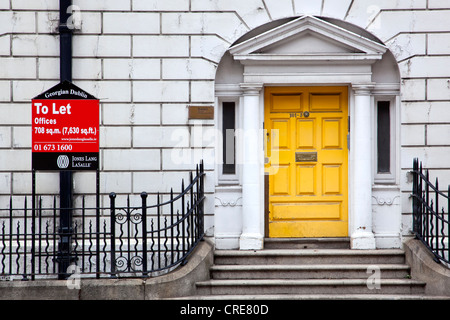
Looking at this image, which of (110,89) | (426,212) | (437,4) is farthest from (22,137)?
(437,4)

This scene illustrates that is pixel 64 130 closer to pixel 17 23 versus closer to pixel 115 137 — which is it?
pixel 115 137

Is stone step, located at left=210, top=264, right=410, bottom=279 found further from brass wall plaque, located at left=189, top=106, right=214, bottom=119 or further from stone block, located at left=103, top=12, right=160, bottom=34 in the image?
stone block, located at left=103, top=12, right=160, bottom=34

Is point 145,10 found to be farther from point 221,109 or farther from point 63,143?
point 63,143

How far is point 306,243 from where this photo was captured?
9680mm

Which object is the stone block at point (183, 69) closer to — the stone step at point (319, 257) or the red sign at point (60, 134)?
the red sign at point (60, 134)

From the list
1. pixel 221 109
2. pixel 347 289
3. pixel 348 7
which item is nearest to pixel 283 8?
pixel 348 7

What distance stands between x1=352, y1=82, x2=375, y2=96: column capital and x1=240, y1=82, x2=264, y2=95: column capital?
57.8 inches

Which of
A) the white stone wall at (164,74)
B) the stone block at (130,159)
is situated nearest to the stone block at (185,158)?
the white stone wall at (164,74)

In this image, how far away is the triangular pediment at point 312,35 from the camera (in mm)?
9461

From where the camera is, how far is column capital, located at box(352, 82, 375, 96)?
31.3 feet

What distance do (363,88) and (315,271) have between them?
9.64ft

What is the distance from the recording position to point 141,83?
952 centimetres

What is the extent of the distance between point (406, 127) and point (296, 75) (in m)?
1.89

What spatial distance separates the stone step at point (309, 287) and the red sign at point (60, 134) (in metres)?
2.46
